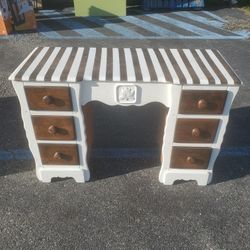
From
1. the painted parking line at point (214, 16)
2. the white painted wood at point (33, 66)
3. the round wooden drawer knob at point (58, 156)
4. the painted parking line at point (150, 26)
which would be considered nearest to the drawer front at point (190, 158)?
the round wooden drawer knob at point (58, 156)

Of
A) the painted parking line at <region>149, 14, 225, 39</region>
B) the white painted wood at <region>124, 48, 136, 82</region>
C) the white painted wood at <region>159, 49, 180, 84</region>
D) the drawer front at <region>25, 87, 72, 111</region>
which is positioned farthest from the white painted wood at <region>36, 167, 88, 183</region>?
the painted parking line at <region>149, 14, 225, 39</region>

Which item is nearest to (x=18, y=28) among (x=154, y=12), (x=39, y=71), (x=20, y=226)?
(x=154, y=12)

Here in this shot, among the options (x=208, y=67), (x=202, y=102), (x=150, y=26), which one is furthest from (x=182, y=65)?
(x=150, y=26)

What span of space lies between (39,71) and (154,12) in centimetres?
896

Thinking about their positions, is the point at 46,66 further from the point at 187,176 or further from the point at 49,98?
the point at 187,176

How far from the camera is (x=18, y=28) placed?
31.0 ft

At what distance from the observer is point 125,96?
350 centimetres

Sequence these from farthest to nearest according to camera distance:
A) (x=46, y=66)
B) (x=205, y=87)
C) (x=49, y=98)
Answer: (x=46, y=66), (x=49, y=98), (x=205, y=87)

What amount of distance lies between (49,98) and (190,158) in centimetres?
204

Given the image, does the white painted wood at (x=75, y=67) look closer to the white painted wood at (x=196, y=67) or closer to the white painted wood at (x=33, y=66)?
the white painted wood at (x=33, y=66)

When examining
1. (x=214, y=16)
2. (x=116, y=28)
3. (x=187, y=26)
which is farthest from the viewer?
(x=214, y=16)

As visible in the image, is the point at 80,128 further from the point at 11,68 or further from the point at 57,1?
the point at 57,1

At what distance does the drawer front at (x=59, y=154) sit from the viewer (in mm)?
3969

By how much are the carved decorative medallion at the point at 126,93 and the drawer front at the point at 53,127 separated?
69cm
